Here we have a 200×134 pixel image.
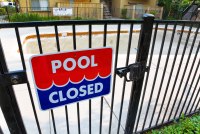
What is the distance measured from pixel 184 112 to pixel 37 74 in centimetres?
219

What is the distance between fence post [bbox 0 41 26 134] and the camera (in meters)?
0.96

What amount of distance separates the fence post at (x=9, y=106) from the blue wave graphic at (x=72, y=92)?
176mm

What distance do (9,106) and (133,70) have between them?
0.96 meters

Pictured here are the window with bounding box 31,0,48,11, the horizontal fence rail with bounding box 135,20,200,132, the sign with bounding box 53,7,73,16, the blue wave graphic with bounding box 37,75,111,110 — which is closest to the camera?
the blue wave graphic with bounding box 37,75,111,110

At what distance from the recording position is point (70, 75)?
111 cm

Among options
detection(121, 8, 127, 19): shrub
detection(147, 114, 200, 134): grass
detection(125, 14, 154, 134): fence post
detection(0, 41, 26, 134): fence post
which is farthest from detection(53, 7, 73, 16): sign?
detection(0, 41, 26, 134): fence post

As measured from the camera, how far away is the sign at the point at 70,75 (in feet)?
3.30

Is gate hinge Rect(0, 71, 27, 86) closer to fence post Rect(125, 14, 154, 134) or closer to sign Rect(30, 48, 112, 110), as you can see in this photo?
sign Rect(30, 48, 112, 110)

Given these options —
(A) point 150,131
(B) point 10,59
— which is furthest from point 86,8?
(A) point 150,131

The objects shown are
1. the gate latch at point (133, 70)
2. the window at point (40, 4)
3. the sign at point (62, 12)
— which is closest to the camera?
the gate latch at point (133, 70)

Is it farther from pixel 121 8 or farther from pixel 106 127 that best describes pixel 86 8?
pixel 106 127

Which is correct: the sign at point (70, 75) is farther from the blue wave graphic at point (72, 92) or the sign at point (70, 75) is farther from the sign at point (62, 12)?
the sign at point (62, 12)

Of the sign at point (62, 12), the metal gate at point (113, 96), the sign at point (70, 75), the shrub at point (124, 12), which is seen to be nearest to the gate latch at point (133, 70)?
the metal gate at point (113, 96)

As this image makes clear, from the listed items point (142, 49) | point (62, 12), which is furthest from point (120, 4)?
point (142, 49)
